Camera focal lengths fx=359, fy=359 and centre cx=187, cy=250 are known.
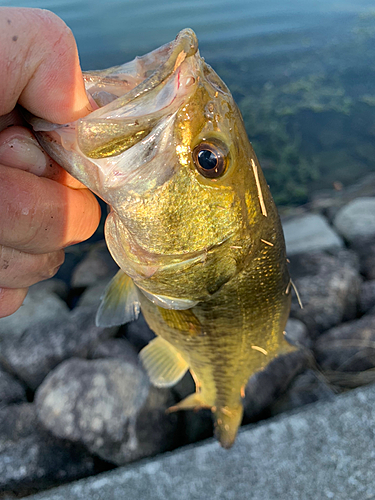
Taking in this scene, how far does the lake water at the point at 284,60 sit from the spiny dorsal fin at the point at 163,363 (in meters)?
5.93

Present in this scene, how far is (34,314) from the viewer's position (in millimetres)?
4164

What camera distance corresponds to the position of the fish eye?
1157mm

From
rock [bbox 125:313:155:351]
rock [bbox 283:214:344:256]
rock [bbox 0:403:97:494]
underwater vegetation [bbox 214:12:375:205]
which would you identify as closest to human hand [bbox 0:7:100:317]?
rock [bbox 0:403:97:494]

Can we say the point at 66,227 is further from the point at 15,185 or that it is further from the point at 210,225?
the point at 210,225

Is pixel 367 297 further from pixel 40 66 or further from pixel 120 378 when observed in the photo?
pixel 40 66

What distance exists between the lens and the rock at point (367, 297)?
3818 millimetres

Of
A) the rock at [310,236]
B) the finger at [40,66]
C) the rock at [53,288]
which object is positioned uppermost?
the finger at [40,66]

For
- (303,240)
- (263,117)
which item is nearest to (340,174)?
(263,117)

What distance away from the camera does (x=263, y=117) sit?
934cm

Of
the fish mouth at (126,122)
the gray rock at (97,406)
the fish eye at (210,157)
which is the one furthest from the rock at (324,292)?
the fish mouth at (126,122)

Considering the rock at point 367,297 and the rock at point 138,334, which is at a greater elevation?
the rock at point 138,334

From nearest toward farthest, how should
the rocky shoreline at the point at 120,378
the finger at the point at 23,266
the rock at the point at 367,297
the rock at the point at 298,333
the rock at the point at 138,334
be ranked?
the finger at the point at 23,266 < the rocky shoreline at the point at 120,378 < the rock at the point at 298,333 < the rock at the point at 138,334 < the rock at the point at 367,297

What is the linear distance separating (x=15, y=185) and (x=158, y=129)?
22.1 inches

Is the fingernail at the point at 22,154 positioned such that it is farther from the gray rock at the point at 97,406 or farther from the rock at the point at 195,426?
the rock at the point at 195,426
